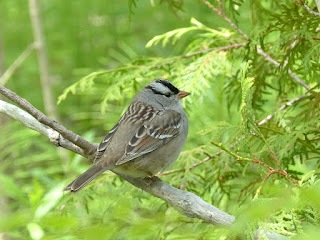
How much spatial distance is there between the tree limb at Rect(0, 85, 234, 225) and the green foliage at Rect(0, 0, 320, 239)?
0.08m

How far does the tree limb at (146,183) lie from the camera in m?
2.03

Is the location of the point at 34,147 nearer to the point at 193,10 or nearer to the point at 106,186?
the point at 193,10

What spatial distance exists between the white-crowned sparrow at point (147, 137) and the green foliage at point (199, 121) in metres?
0.10

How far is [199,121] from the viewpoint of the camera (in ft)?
16.7

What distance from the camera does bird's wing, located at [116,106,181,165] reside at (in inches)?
115

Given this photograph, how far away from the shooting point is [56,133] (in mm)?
2414

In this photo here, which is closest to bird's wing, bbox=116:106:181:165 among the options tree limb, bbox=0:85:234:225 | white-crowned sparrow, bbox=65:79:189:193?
white-crowned sparrow, bbox=65:79:189:193

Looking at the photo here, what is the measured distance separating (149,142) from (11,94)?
38.7 inches

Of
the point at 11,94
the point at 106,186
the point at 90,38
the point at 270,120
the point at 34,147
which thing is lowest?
the point at 34,147

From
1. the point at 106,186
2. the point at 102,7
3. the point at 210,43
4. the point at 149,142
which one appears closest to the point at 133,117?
the point at 149,142

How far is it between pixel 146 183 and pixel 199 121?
8.42 feet

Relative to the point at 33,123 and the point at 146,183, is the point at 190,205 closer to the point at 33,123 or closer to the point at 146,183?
the point at 146,183

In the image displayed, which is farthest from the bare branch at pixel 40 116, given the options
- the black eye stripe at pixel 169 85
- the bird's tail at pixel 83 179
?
the black eye stripe at pixel 169 85

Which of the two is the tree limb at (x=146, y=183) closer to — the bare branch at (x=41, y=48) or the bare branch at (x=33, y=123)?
the bare branch at (x=33, y=123)
